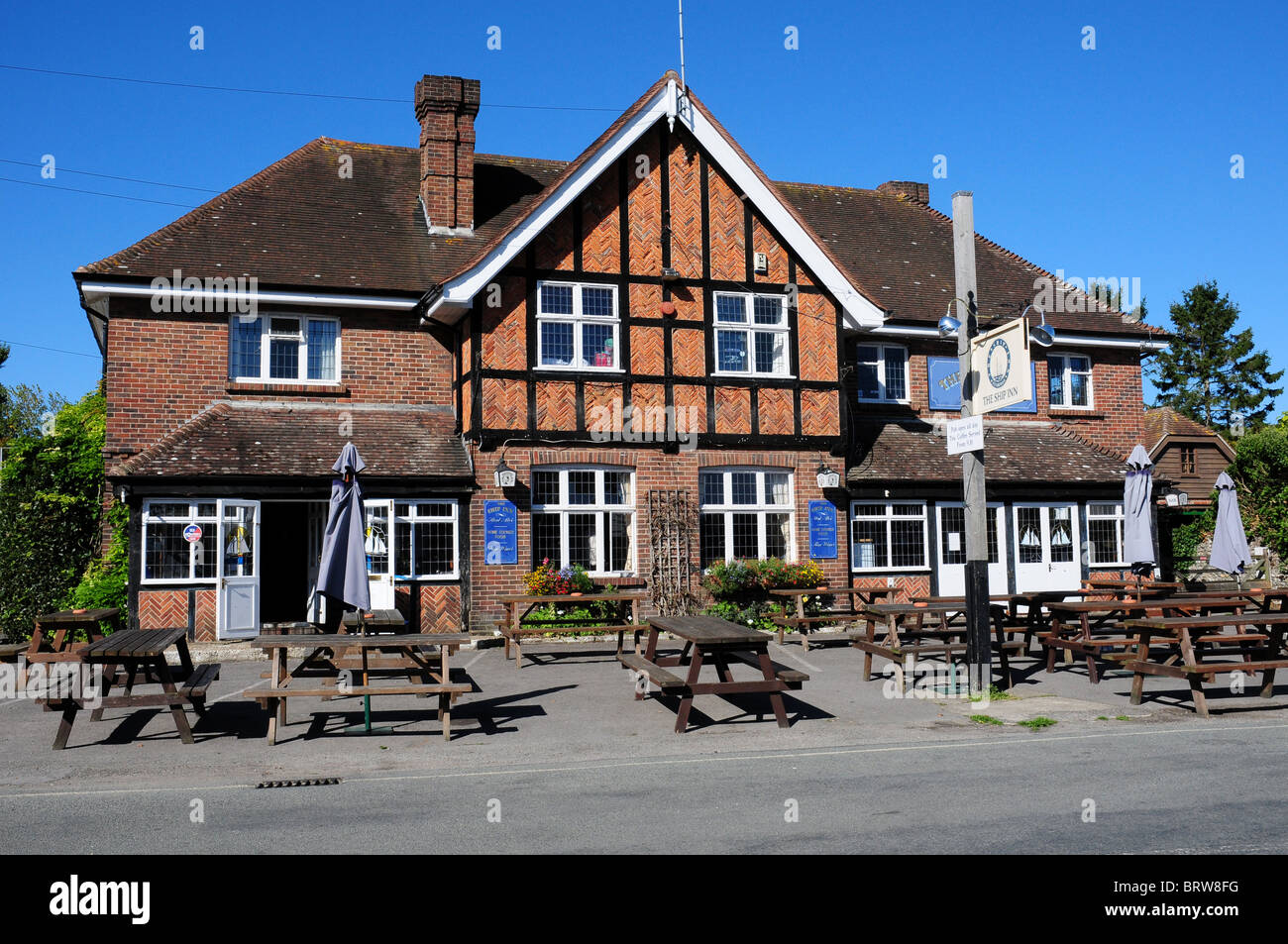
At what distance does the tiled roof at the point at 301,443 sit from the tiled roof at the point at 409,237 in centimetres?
222

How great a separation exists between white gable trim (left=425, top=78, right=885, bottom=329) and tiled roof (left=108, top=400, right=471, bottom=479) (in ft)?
6.98

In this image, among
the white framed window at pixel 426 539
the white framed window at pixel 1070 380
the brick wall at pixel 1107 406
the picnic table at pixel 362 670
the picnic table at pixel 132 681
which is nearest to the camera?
the picnic table at pixel 132 681

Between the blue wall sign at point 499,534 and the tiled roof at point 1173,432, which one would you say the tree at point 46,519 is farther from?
the tiled roof at point 1173,432

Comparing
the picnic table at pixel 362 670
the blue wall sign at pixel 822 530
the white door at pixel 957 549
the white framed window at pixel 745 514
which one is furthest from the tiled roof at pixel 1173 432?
the picnic table at pixel 362 670

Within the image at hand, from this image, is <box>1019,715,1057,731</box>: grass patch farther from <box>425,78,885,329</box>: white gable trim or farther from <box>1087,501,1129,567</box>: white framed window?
<box>1087,501,1129,567</box>: white framed window

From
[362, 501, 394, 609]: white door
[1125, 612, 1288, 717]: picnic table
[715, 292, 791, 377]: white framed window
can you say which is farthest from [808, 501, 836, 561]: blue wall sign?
[1125, 612, 1288, 717]: picnic table

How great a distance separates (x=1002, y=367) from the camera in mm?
10867

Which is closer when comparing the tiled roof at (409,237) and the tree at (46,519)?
the tree at (46,519)

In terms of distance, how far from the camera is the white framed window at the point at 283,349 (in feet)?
60.4

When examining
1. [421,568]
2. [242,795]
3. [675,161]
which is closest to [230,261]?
[421,568]

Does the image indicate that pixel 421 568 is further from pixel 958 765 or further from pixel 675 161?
pixel 958 765

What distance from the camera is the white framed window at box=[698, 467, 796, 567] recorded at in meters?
18.8

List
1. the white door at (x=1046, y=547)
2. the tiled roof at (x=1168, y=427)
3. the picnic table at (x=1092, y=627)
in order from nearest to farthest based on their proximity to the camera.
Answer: the picnic table at (x=1092, y=627)
the white door at (x=1046, y=547)
the tiled roof at (x=1168, y=427)
